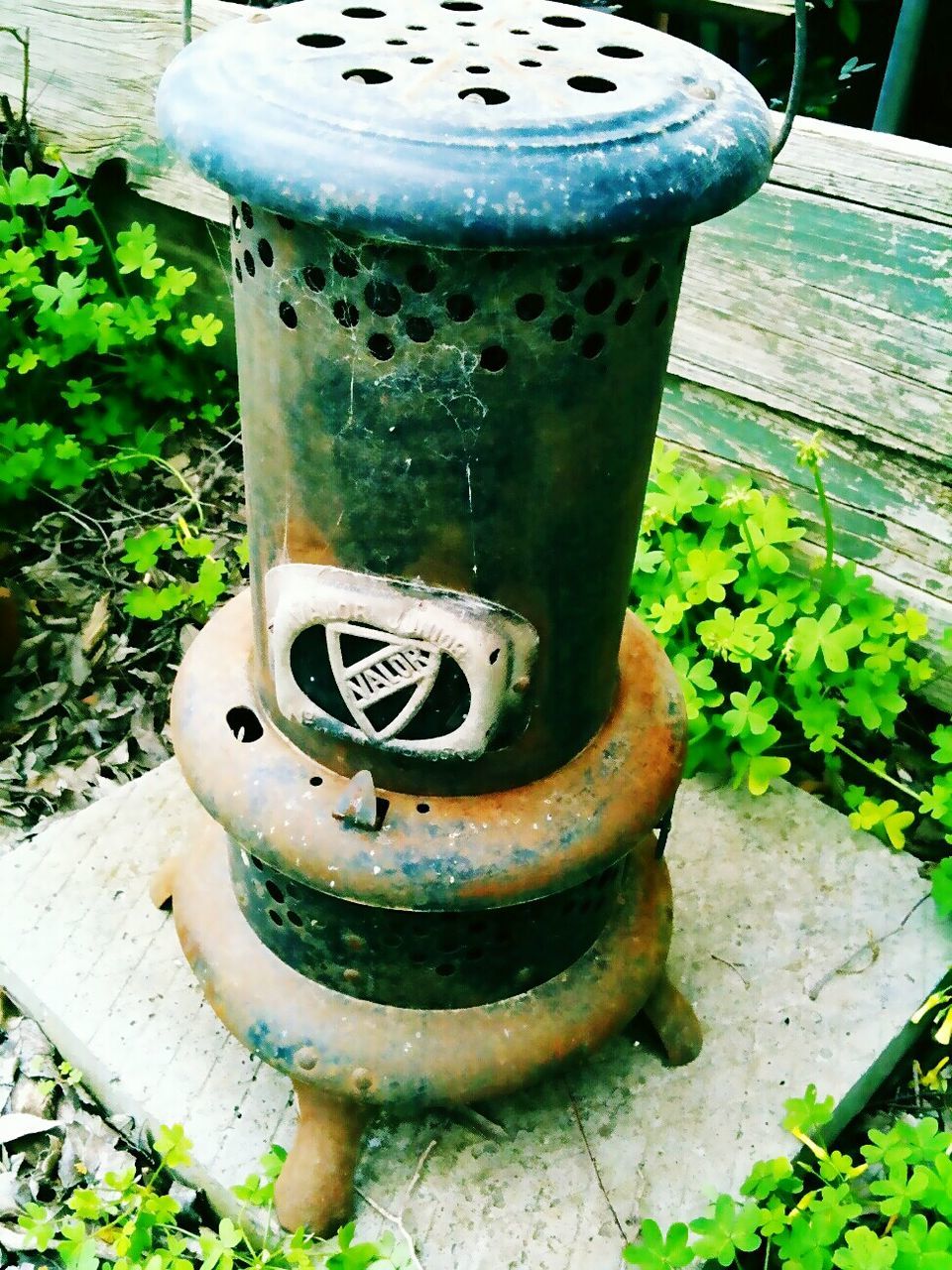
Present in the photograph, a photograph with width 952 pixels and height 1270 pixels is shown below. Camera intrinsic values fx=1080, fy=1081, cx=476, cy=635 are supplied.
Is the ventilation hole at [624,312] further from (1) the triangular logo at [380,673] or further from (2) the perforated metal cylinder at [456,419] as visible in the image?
(1) the triangular logo at [380,673]

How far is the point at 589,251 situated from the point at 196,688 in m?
0.96

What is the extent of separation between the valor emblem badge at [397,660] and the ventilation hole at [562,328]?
13.7 inches

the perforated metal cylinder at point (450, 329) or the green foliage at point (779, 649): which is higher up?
the perforated metal cylinder at point (450, 329)

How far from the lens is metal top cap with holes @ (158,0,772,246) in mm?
1096

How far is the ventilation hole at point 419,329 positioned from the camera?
48.6 inches

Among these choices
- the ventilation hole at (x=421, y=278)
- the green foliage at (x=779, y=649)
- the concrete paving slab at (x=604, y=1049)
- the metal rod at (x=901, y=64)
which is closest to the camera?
the ventilation hole at (x=421, y=278)

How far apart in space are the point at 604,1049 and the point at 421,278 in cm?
152

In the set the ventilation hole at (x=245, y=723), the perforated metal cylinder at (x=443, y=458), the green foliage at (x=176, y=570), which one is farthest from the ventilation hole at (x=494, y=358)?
the green foliage at (x=176, y=570)

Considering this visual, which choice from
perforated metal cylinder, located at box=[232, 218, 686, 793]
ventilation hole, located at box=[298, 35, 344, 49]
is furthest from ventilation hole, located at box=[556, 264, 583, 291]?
ventilation hole, located at box=[298, 35, 344, 49]

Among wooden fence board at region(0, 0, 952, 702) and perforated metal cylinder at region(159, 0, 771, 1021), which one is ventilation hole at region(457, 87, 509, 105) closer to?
perforated metal cylinder at region(159, 0, 771, 1021)

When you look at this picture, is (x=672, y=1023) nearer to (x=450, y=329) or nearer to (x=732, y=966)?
(x=732, y=966)

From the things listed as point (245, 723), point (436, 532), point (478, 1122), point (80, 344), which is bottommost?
point (478, 1122)

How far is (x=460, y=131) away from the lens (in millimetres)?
1121

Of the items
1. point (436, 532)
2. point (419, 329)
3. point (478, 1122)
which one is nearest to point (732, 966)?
point (478, 1122)
